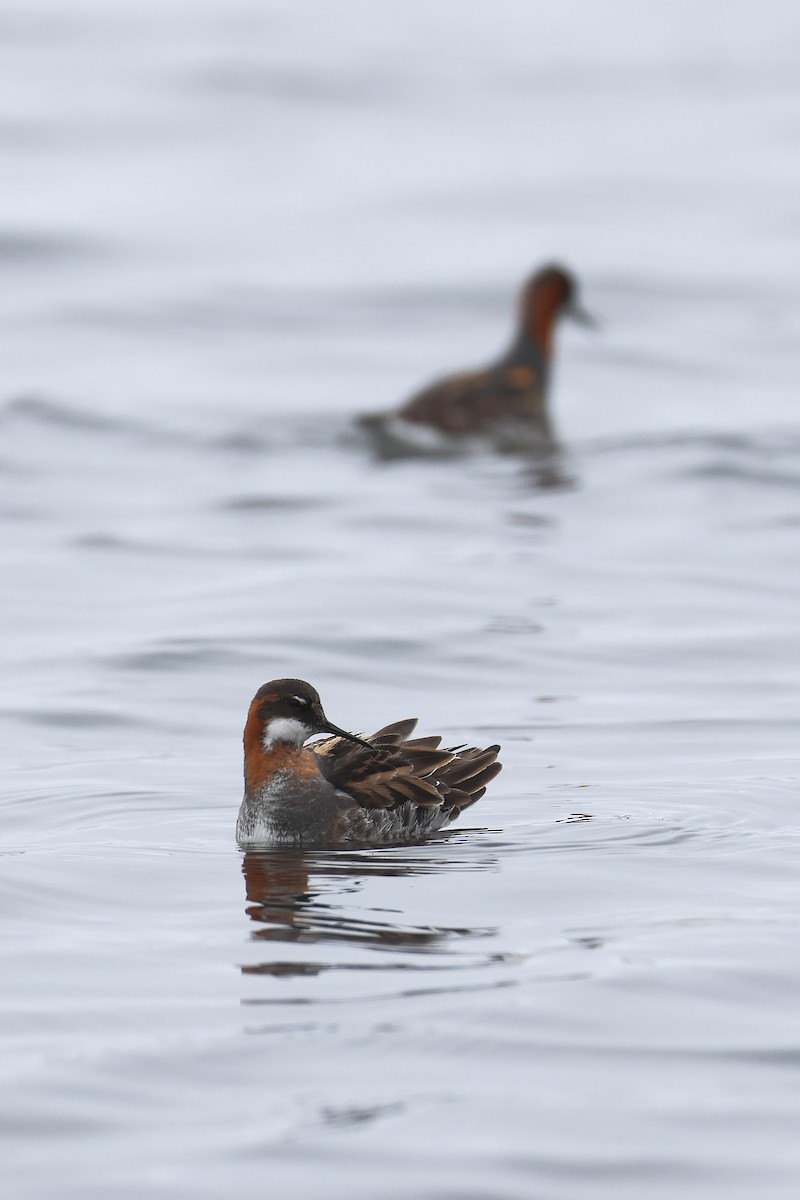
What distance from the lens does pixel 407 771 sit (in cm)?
1017

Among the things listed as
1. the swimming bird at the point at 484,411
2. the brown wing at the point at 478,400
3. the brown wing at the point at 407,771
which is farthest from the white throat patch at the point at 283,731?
the brown wing at the point at 478,400

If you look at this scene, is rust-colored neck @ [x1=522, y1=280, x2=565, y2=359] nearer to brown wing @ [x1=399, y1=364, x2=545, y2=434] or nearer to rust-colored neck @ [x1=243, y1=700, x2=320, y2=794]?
brown wing @ [x1=399, y1=364, x2=545, y2=434]

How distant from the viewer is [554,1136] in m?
6.43

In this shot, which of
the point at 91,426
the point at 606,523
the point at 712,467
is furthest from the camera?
the point at 91,426

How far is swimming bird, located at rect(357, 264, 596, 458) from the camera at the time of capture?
21.9 m

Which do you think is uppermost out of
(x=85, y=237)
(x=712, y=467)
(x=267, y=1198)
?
(x=85, y=237)

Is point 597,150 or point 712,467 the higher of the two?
point 597,150

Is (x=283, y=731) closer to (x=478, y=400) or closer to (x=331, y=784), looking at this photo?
(x=331, y=784)

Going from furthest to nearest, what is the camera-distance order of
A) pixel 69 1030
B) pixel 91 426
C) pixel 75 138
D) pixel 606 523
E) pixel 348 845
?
1. pixel 75 138
2. pixel 91 426
3. pixel 606 523
4. pixel 348 845
5. pixel 69 1030

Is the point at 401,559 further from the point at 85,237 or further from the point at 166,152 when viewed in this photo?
the point at 166,152

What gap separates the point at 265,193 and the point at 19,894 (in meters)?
29.3

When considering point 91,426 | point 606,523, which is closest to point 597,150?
point 91,426

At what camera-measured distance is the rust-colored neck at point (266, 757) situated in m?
9.91

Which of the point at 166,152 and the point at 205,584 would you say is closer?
the point at 205,584
